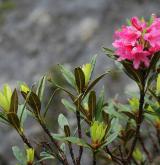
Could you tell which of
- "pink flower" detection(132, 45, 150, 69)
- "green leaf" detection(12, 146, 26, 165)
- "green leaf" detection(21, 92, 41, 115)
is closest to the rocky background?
"green leaf" detection(12, 146, 26, 165)

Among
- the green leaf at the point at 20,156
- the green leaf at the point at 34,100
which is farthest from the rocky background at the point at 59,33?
the green leaf at the point at 34,100

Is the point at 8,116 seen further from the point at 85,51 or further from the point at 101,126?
the point at 85,51

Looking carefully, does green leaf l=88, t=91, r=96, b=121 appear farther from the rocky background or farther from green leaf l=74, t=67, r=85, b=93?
the rocky background

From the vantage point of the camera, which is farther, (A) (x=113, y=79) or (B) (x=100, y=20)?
(B) (x=100, y=20)

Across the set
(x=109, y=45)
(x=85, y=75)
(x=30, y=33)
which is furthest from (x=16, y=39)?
(x=85, y=75)

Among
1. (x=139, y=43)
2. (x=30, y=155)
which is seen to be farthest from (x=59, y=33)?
(x=139, y=43)

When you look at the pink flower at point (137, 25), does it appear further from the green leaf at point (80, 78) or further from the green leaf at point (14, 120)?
the green leaf at point (14, 120)

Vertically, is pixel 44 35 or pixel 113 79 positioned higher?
pixel 44 35
